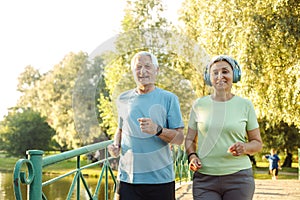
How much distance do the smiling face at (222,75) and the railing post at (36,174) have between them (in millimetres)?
1029

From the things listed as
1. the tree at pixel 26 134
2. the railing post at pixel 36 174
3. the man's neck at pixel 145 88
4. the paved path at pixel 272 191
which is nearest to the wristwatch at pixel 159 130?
the man's neck at pixel 145 88

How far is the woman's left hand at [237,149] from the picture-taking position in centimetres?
274

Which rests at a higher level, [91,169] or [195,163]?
[195,163]

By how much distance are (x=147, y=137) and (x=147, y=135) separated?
0.01m

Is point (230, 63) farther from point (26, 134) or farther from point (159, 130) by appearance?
point (26, 134)

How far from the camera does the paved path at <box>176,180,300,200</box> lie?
751cm

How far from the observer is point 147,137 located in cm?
278

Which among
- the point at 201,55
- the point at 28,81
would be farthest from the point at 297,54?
the point at 28,81

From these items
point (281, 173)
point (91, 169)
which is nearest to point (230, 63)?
point (91, 169)

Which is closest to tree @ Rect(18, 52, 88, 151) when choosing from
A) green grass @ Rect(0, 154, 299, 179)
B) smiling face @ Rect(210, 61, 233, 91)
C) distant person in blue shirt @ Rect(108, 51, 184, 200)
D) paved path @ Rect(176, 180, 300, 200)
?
green grass @ Rect(0, 154, 299, 179)

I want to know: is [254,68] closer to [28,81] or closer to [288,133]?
[288,133]

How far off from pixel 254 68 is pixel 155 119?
926 centimetres

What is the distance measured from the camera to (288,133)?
23656 mm

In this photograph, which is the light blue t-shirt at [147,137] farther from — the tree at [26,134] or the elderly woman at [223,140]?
the tree at [26,134]
